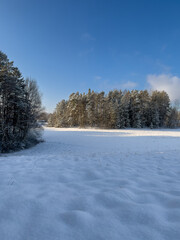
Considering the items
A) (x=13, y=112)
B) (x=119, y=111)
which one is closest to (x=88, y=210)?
(x=13, y=112)

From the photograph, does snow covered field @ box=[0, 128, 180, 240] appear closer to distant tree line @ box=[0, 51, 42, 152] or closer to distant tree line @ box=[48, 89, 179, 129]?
distant tree line @ box=[0, 51, 42, 152]

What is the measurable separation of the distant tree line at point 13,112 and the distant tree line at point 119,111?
2289 cm

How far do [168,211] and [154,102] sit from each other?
1600 inches

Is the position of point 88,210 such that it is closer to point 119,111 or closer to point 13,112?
point 13,112

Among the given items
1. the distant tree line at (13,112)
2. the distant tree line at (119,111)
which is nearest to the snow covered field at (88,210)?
the distant tree line at (13,112)

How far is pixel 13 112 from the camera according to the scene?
9828mm

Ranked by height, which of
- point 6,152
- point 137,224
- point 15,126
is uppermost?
point 15,126

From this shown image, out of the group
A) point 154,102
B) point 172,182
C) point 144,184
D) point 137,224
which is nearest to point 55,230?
point 137,224

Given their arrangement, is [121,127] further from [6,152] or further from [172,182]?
[172,182]

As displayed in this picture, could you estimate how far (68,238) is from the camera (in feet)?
3.83

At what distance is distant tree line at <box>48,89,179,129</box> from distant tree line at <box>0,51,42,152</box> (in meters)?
22.9

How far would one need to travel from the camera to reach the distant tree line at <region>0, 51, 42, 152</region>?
355 inches

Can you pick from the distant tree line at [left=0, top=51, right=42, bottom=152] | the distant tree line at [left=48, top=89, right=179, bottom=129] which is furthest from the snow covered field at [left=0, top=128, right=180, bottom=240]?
the distant tree line at [left=48, top=89, right=179, bottom=129]

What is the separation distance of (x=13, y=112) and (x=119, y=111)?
2665 centimetres
